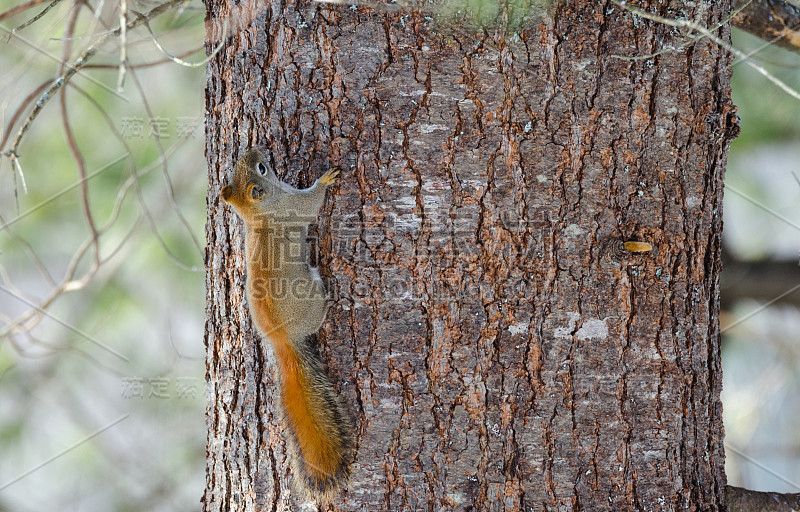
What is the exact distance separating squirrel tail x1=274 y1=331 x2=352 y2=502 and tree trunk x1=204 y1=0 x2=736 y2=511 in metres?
0.02

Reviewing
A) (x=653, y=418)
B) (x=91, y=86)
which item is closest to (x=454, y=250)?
(x=653, y=418)

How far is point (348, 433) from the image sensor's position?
0.99m

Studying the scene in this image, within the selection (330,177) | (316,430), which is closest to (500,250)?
(330,177)

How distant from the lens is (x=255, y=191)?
1.17m

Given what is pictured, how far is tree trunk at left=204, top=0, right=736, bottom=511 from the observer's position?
97 centimetres

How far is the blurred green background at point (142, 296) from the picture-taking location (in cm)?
214

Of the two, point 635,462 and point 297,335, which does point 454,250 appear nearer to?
point 297,335

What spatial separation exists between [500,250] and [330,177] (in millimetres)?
272

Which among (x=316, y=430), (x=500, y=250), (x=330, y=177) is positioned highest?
(x=330, y=177)

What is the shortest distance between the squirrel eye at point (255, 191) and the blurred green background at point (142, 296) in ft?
2.81

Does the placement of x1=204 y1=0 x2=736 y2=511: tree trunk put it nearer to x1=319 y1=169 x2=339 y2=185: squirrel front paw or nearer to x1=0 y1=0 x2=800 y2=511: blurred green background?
x1=319 y1=169 x2=339 y2=185: squirrel front paw

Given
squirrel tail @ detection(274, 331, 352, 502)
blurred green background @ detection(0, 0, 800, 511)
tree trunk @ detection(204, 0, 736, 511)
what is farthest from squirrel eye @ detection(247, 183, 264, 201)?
blurred green background @ detection(0, 0, 800, 511)

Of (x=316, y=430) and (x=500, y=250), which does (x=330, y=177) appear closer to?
(x=500, y=250)

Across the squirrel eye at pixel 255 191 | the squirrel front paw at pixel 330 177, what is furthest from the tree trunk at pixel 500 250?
the squirrel eye at pixel 255 191
